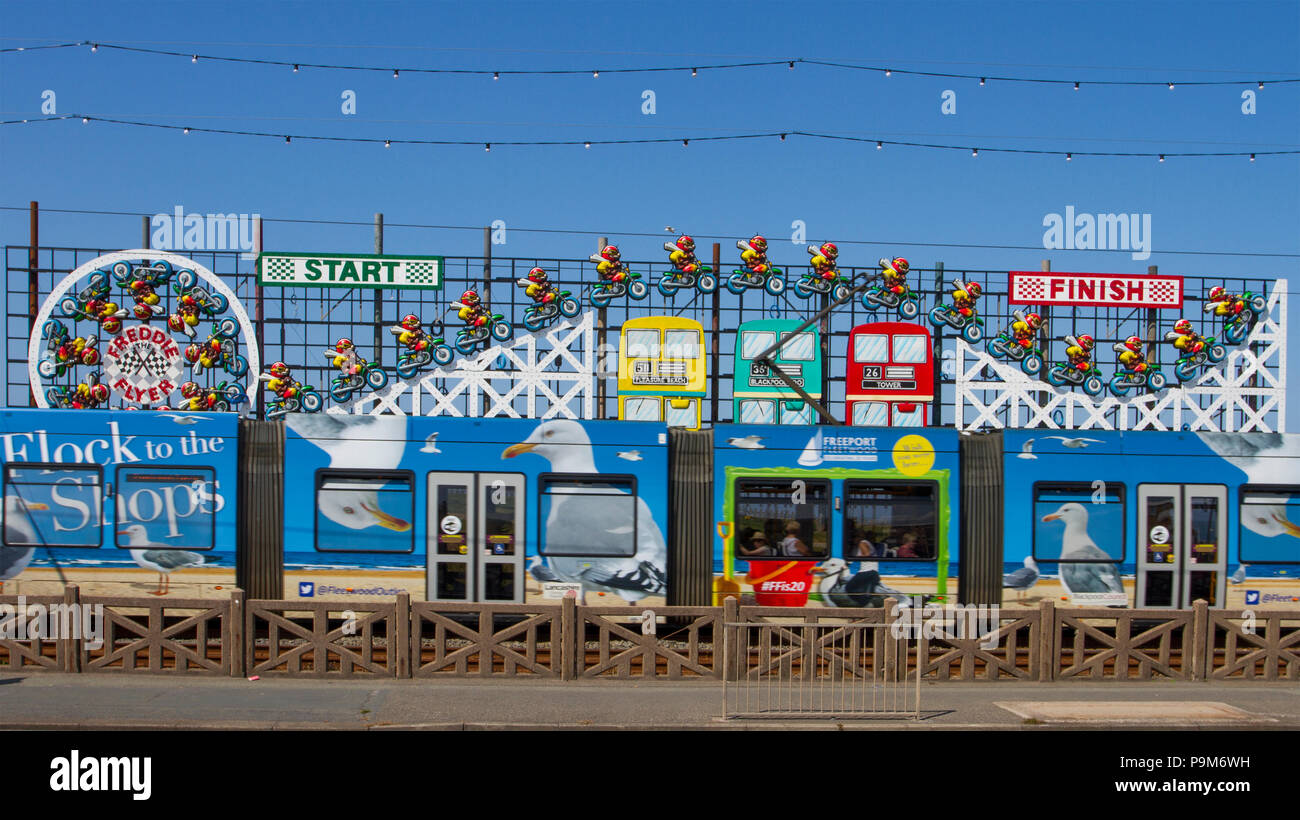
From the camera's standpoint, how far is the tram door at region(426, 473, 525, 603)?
1433cm

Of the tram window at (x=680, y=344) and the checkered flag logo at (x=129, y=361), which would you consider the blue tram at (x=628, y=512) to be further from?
the checkered flag logo at (x=129, y=361)

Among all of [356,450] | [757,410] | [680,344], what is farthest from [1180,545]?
[680,344]

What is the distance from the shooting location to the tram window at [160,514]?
14281mm

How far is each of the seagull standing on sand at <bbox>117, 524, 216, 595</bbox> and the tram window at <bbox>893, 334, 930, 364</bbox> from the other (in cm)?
1696

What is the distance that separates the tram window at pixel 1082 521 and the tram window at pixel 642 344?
11.6m

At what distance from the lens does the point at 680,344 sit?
81.2 feet

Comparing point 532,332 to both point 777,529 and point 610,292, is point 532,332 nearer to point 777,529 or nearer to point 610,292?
point 610,292

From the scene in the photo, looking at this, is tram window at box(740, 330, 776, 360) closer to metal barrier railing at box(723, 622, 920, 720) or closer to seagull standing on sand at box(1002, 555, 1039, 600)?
seagull standing on sand at box(1002, 555, 1039, 600)

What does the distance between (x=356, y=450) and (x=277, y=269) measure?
483 inches

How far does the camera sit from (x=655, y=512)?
14.5 m
